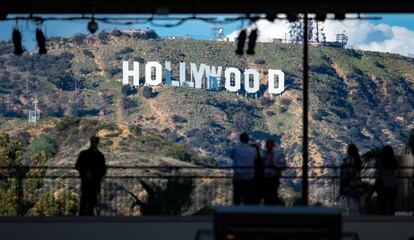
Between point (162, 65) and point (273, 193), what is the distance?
304 feet

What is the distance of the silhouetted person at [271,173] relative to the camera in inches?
810

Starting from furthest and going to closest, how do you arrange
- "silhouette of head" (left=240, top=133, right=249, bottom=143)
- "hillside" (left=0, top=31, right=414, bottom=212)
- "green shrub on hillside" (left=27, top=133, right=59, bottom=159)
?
"hillside" (left=0, top=31, right=414, bottom=212) → "green shrub on hillside" (left=27, top=133, right=59, bottom=159) → "silhouette of head" (left=240, top=133, right=249, bottom=143)

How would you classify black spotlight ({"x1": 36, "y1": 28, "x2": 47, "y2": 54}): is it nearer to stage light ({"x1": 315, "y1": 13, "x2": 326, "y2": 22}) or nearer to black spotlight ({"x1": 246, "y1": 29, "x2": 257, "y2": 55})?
black spotlight ({"x1": 246, "y1": 29, "x2": 257, "y2": 55})

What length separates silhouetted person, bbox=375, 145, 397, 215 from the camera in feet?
68.2

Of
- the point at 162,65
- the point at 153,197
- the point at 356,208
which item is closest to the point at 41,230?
the point at 153,197

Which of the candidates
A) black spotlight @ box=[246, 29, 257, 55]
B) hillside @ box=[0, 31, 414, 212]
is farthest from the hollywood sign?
black spotlight @ box=[246, 29, 257, 55]

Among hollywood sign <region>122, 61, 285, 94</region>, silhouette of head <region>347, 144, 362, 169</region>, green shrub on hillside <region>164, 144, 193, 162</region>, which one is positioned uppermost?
hollywood sign <region>122, 61, 285, 94</region>

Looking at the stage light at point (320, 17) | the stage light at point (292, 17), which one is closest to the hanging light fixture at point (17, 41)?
the stage light at point (292, 17)

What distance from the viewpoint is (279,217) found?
29.7 feet

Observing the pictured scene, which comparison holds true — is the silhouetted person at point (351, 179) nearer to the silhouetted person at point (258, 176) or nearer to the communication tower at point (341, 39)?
the silhouetted person at point (258, 176)

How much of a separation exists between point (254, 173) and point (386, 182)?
260 centimetres

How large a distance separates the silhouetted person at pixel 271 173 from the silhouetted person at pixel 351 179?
121cm

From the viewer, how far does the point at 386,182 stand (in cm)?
2098

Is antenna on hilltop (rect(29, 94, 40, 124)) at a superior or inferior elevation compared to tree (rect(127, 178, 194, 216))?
superior
